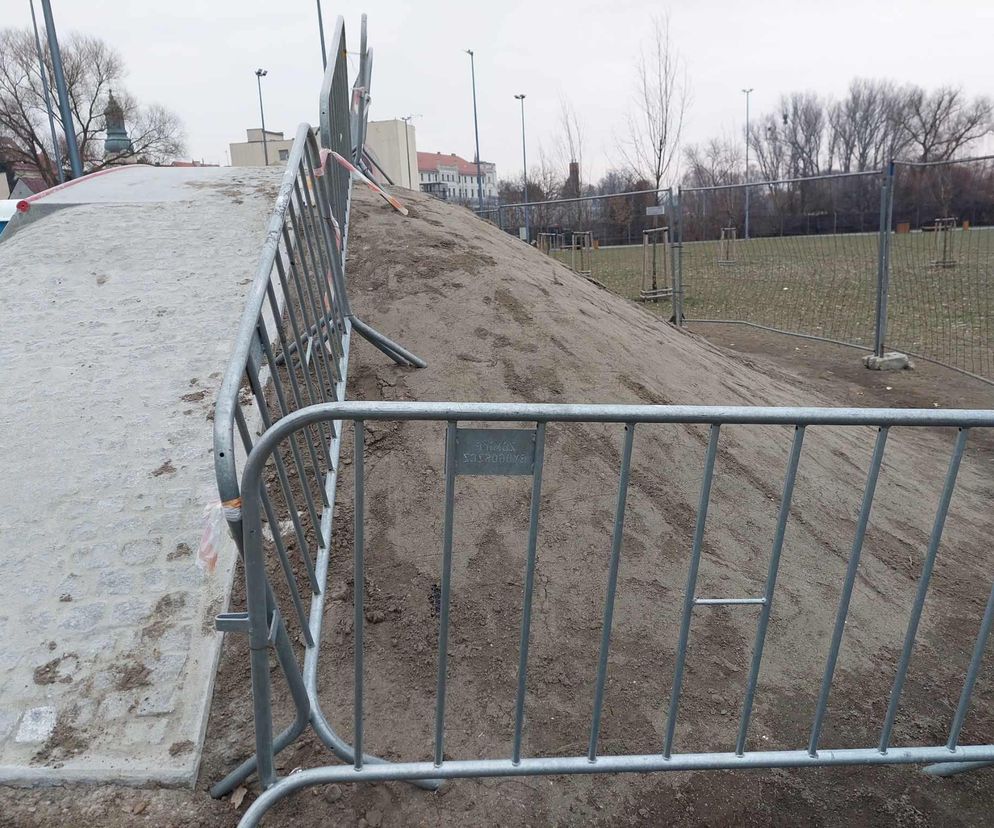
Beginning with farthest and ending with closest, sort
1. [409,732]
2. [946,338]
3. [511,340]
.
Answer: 1. [946,338]
2. [511,340]
3. [409,732]

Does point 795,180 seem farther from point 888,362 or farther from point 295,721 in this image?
point 295,721

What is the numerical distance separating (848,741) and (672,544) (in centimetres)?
119

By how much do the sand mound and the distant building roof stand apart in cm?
10576

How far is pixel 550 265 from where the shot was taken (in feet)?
26.4

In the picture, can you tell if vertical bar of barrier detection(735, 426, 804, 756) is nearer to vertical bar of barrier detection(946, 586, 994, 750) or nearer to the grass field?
vertical bar of barrier detection(946, 586, 994, 750)

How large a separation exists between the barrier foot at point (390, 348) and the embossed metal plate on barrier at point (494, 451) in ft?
8.62

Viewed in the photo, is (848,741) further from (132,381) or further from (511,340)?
(132,381)

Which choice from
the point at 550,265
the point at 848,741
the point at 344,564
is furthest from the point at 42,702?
the point at 550,265

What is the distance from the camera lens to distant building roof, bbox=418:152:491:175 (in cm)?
10944

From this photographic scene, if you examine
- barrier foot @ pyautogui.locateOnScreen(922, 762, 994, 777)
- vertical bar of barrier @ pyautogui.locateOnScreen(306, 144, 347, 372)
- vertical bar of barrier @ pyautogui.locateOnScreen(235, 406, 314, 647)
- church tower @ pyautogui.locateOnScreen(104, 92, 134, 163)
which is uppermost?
church tower @ pyautogui.locateOnScreen(104, 92, 134, 163)

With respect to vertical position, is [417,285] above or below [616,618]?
above

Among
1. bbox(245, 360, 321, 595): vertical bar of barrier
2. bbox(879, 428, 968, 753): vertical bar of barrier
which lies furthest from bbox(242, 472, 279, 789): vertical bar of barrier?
bbox(879, 428, 968, 753): vertical bar of barrier

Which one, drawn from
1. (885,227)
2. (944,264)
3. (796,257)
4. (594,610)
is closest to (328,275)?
(594,610)

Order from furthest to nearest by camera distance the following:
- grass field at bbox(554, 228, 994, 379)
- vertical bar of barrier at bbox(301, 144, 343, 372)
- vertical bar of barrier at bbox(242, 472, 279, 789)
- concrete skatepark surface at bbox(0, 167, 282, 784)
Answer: grass field at bbox(554, 228, 994, 379) < vertical bar of barrier at bbox(301, 144, 343, 372) < concrete skatepark surface at bbox(0, 167, 282, 784) < vertical bar of barrier at bbox(242, 472, 279, 789)
